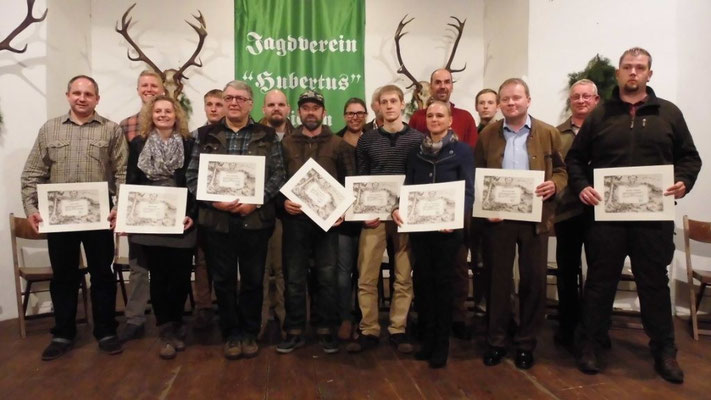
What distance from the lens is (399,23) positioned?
543cm

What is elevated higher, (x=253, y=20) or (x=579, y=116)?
(x=253, y=20)

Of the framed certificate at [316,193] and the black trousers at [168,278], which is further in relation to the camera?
the black trousers at [168,278]

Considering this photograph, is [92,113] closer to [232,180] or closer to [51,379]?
[232,180]

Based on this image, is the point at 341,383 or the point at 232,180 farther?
the point at 232,180

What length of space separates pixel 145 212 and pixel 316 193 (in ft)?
3.42

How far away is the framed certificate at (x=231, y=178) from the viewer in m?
2.75

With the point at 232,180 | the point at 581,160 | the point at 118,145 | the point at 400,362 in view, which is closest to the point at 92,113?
the point at 118,145

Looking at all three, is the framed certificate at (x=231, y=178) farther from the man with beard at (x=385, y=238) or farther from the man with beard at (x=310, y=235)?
the man with beard at (x=385, y=238)

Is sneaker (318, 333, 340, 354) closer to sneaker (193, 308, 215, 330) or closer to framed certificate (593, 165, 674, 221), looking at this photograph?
sneaker (193, 308, 215, 330)

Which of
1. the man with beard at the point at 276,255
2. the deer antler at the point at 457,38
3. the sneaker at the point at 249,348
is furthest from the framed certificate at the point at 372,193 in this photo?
the deer antler at the point at 457,38

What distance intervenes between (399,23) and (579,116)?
282cm

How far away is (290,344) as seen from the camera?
3.02 meters

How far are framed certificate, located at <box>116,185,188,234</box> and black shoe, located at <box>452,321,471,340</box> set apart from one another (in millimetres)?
1980

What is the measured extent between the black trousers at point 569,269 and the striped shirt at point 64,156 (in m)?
3.13
